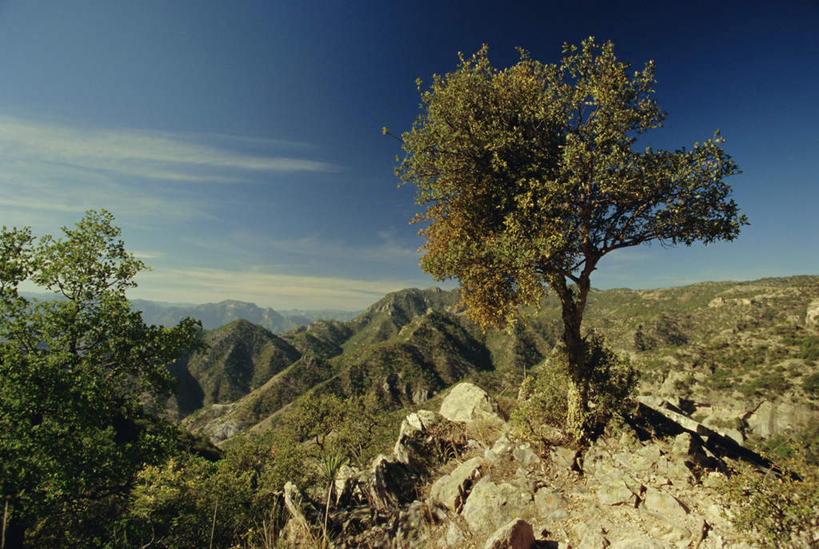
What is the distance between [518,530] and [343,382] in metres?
154

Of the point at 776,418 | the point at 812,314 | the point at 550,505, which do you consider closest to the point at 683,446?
the point at 550,505

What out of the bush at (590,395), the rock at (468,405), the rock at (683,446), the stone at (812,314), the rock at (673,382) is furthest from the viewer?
the rock at (673,382)

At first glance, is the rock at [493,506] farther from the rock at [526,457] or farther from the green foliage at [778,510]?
the green foliage at [778,510]

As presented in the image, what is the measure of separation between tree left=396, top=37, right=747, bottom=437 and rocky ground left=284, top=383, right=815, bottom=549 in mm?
1485

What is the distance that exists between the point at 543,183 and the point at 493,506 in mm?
8855

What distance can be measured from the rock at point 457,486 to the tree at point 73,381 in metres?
12.3

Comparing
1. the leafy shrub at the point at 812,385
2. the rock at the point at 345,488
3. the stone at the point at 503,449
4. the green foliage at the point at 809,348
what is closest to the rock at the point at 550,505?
→ the stone at the point at 503,449

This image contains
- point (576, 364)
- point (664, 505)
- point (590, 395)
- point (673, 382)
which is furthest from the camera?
point (673, 382)

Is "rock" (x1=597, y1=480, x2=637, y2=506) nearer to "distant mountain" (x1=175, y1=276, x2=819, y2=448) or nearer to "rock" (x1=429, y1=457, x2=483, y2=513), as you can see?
"rock" (x1=429, y1=457, x2=483, y2=513)

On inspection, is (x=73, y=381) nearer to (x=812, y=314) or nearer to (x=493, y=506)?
(x=493, y=506)

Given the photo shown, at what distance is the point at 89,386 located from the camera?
11609 millimetres

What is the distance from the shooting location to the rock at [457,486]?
8750 millimetres

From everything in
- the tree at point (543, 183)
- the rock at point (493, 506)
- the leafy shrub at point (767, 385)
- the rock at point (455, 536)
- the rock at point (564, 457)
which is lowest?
the leafy shrub at point (767, 385)

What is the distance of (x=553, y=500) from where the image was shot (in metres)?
7.75
